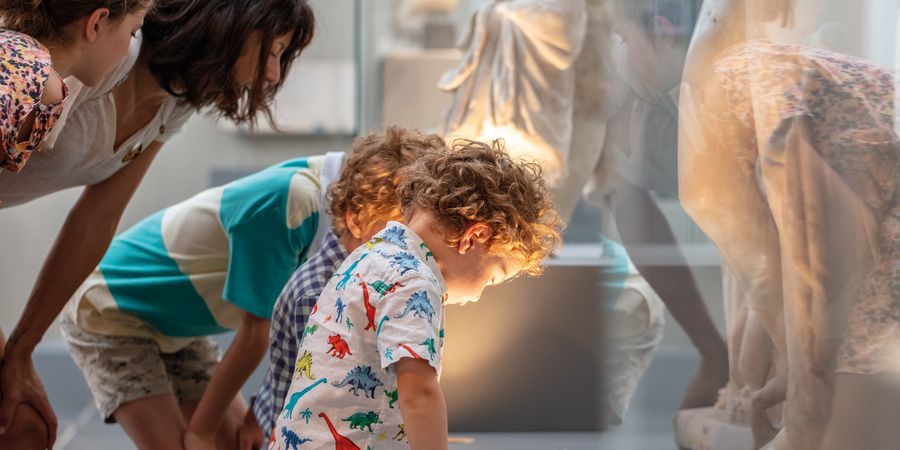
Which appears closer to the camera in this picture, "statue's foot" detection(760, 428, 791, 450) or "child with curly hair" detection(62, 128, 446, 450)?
"statue's foot" detection(760, 428, 791, 450)

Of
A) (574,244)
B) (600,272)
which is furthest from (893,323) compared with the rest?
(574,244)

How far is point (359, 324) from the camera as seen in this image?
1223 mm

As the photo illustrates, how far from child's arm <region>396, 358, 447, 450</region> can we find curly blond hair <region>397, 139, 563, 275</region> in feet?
0.60

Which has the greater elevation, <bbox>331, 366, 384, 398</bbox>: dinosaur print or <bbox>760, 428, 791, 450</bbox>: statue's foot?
<bbox>331, 366, 384, 398</bbox>: dinosaur print

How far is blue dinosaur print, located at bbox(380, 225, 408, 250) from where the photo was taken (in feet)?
4.10

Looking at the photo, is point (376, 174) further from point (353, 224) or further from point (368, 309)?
point (368, 309)

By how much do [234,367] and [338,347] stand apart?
0.75 meters

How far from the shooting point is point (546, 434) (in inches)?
89.6

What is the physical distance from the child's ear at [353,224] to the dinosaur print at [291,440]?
44 centimetres

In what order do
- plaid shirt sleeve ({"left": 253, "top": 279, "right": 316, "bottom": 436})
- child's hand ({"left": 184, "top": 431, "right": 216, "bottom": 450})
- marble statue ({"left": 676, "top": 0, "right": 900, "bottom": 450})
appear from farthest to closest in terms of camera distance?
child's hand ({"left": 184, "top": 431, "right": 216, "bottom": 450}) < plaid shirt sleeve ({"left": 253, "top": 279, "right": 316, "bottom": 436}) < marble statue ({"left": 676, "top": 0, "right": 900, "bottom": 450})

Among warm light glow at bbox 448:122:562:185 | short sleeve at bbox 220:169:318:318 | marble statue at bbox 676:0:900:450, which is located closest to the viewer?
marble statue at bbox 676:0:900:450

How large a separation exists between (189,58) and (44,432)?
766 mm

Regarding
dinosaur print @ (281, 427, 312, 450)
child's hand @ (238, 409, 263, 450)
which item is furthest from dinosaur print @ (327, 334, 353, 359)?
child's hand @ (238, 409, 263, 450)

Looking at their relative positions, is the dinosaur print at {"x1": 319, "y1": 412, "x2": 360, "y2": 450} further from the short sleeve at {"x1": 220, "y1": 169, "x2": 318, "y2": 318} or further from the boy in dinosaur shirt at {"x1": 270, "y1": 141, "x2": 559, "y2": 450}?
the short sleeve at {"x1": 220, "y1": 169, "x2": 318, "y2": 318}
